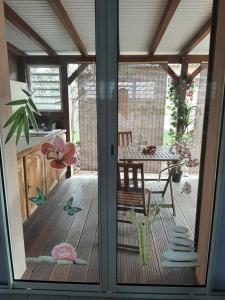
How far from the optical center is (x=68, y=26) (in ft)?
5.11

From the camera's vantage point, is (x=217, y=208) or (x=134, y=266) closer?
(x=217, y=208)

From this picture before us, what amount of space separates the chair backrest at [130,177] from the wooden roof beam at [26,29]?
3.03 feet

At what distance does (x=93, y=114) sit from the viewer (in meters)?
1.61

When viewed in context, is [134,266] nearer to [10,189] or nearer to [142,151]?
[142,151]

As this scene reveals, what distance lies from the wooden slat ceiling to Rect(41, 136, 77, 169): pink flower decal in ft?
1.96

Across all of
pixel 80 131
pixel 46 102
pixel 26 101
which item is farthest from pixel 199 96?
pixel 26 101

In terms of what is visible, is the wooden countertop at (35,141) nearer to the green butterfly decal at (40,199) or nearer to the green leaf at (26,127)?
the green leaf at (26,127)

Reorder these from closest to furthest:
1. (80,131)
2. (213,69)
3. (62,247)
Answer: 1. (213,69)
2. (80,131)
3. (62,247)

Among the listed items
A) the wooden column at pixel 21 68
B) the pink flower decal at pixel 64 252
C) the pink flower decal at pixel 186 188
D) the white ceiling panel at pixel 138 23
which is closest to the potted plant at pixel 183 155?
the pink flower decal at pixel 186 188

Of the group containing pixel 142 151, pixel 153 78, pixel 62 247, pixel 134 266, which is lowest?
pixel 134 266

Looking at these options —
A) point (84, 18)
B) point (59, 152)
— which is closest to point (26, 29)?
point (84, 18)

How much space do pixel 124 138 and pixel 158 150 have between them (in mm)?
272

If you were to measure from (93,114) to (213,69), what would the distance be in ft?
2.70

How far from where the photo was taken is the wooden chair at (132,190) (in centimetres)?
179
